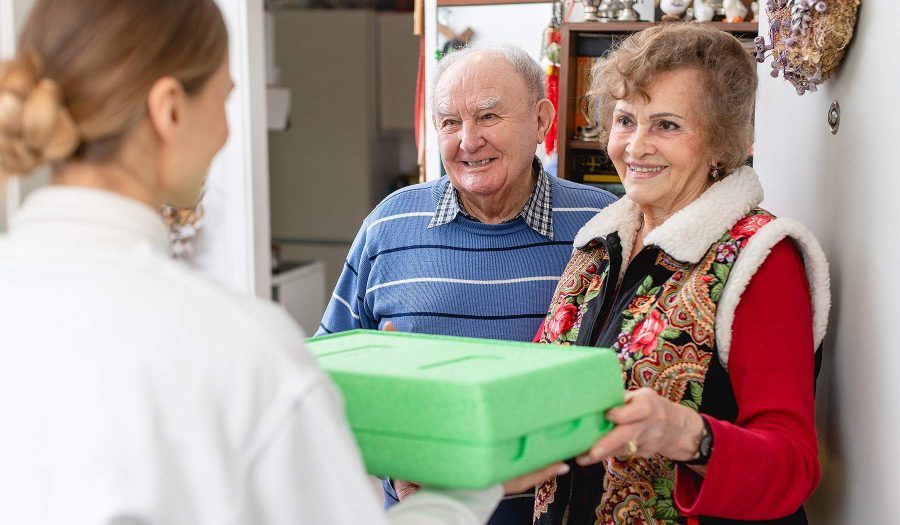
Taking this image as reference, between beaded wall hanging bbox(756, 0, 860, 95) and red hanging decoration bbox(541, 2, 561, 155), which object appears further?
red hanging decoration bbox(541, 2, 561, 155)

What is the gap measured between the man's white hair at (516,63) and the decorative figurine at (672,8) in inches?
67.0

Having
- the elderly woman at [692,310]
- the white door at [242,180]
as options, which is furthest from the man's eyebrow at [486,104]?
the white door at [242,180]

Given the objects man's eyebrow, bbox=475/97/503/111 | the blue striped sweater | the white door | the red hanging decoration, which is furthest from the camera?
the white door

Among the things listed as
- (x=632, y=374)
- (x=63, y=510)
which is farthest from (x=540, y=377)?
(x=63, y=510)

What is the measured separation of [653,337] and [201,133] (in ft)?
2.34

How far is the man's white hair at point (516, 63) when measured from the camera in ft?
6.68

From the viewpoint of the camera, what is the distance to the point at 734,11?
3.53m

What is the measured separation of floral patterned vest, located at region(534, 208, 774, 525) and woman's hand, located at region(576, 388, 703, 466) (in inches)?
4.4

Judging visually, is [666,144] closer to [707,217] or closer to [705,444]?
[707,217]

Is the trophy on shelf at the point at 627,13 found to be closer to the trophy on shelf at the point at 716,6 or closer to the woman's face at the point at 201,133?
the trophy on shelf at the point at 716,6

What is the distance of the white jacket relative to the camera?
0.79 meters

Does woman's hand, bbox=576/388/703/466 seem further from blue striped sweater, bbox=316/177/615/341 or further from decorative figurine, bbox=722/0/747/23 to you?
decorative figurine, bbox=722/0/747/23

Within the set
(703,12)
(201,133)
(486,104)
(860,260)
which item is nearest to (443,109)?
(486,104)

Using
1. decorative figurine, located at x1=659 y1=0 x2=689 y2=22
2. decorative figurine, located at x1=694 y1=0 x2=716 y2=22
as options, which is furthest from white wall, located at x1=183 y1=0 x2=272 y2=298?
decorative figurine, located at x1=694 y1=0 x2=716 y2=22
